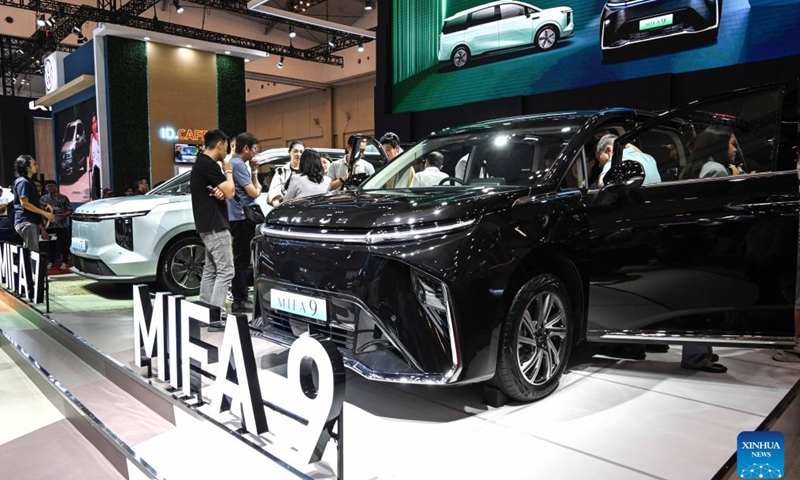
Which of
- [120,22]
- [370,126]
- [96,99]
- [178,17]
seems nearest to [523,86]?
[96,99]

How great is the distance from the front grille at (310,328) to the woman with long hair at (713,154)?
6.55 feet

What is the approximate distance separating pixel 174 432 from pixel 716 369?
2.85 m

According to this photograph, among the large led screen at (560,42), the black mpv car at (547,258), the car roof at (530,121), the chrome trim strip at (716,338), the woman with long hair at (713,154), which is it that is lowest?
the chrome trim strip at (716,338)

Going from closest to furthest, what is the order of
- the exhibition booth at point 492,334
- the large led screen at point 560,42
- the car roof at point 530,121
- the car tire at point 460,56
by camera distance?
the exhibition booth at point 492,334 → the car roof at point 530,121 → the large led screen at point 560,42 → the car tire at point 460,56

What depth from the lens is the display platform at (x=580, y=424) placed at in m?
2.11

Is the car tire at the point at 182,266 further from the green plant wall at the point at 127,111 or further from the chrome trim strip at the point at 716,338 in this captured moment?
the green plant wall at the point at 127,111

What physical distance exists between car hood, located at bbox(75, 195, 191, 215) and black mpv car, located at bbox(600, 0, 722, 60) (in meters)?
6.06

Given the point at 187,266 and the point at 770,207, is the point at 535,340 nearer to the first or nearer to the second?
the point at 770,207

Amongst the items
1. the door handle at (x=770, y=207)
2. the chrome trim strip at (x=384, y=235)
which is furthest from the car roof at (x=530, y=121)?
the chrome trim strip at (x=384, y=235)

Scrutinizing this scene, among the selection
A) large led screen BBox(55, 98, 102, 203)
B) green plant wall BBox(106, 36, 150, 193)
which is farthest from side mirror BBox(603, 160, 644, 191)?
large led screen BBox(55, 98, 102, 203)

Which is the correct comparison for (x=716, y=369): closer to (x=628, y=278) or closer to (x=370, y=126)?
Answer: (x=628, y=278)

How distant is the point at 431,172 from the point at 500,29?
6.81 metres

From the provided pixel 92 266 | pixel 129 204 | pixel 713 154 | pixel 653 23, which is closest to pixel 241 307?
pixel 129 204

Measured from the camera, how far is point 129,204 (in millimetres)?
5254
